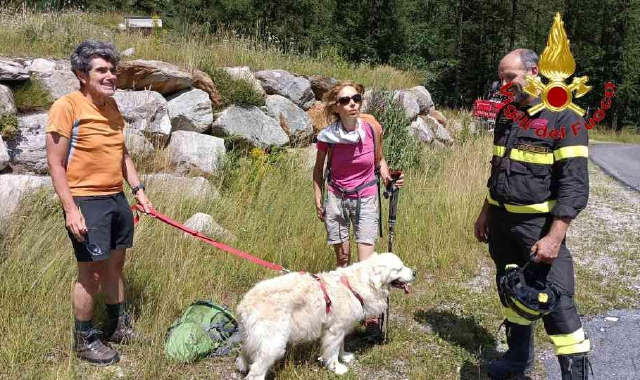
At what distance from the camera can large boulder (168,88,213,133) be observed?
297 inches

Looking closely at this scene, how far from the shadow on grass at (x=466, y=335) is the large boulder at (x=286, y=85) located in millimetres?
5928

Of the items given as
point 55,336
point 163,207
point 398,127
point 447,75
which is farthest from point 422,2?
point 55,336

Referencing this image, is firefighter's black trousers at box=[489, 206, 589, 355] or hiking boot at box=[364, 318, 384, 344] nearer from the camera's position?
firefighter's black trousers at box=[489, 206, 589, 355]

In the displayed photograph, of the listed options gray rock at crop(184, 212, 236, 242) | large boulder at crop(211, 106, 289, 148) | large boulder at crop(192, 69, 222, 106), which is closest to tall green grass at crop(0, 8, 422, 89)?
large boulder at crop(192, 69, 222, 106)

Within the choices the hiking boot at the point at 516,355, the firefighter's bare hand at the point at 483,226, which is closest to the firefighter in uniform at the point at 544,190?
the hiking boot at the point at 516,355

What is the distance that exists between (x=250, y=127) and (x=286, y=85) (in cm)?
176

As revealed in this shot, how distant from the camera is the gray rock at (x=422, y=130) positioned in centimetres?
1194

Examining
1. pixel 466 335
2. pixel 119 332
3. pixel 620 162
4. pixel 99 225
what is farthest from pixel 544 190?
pixel 620 162

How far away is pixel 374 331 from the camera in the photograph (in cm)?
420

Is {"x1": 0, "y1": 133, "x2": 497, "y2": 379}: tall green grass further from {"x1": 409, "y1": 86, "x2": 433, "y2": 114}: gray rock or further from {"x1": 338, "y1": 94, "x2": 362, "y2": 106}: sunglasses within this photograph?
{"x1": 409, "y1": 86, "x2": 433, "y2": 114}: gray rock

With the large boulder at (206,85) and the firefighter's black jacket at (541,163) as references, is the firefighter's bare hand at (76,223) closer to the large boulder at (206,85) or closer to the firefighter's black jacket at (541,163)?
the firefighter's black jacket at (541,163)

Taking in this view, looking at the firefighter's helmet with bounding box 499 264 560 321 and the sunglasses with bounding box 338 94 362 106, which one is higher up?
the sunglasses with bounding box 338 94 362 106

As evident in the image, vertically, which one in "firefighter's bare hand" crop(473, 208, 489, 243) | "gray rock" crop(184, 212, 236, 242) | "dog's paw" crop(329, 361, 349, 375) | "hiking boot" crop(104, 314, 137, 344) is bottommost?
"dog's paw" crop(329, 361, 349, 375)

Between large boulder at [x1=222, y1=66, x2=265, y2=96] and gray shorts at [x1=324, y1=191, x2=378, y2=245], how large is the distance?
511 centimetres
